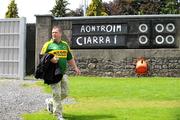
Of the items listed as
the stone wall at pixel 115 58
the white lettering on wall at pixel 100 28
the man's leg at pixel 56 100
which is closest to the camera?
the man's leg at pixel 56 100

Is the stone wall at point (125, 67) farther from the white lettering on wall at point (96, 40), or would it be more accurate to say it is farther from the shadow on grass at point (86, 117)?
the shadow on grass at point (86, 117)

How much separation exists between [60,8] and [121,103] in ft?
133

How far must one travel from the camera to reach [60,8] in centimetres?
5281

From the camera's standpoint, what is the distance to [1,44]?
2333 cm

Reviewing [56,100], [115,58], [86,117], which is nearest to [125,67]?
[115,58]

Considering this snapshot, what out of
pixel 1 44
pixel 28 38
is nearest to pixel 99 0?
pixel 28 38

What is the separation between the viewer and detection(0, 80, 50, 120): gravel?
11.1 metres

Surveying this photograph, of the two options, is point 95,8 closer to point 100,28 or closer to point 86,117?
point 100,28

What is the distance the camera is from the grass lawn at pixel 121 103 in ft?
35.2

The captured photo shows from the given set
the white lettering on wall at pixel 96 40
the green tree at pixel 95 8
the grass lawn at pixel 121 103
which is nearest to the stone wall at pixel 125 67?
the white lettering on wall at pixel 96 40

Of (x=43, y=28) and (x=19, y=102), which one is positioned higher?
(x=43, y=28)

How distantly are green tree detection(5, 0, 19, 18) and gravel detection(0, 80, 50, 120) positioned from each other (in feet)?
89.3

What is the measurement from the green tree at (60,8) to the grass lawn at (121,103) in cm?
3476

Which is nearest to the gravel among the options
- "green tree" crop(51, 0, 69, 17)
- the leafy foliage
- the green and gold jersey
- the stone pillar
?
the green and gold jersey
